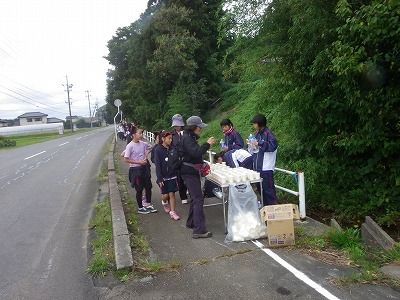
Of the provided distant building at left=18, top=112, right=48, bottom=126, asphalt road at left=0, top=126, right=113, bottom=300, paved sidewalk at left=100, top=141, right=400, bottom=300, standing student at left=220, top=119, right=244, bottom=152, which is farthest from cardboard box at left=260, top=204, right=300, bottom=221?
distant building at left=18, top=112, right=48, bottom=126

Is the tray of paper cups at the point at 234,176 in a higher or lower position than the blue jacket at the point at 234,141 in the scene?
lower

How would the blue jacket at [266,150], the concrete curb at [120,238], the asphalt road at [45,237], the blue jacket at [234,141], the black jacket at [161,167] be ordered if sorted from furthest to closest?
the blue jacket at [234,141] → the black jacket at [161,167] → the blue jacket at [266,150] → the concrete curb at [120,238] → the asphalt road at [45,237]

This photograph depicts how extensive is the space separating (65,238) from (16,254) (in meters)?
0.83

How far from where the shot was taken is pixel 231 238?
507 centimetres

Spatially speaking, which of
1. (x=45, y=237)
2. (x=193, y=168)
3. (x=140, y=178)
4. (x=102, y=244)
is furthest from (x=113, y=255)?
(x=140, y=178)

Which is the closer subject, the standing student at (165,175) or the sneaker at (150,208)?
the standing student at (165,175)

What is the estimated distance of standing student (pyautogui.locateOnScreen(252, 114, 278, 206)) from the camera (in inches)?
225

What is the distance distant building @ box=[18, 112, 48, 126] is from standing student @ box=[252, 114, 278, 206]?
11758cm

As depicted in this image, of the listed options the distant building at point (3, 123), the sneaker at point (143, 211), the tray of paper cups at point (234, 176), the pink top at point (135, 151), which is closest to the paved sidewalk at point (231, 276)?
the tray of paper cups at point (234, 176)

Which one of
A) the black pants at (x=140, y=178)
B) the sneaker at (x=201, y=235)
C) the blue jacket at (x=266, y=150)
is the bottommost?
the sneaker at (x=201, y=235)

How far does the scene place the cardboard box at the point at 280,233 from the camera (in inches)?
188

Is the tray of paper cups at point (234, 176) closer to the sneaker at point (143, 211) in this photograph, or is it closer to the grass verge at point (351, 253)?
the grass verge at point (351, 253)

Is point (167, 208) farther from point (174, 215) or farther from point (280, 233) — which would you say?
point (280, 233)

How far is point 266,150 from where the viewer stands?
5723 mm
